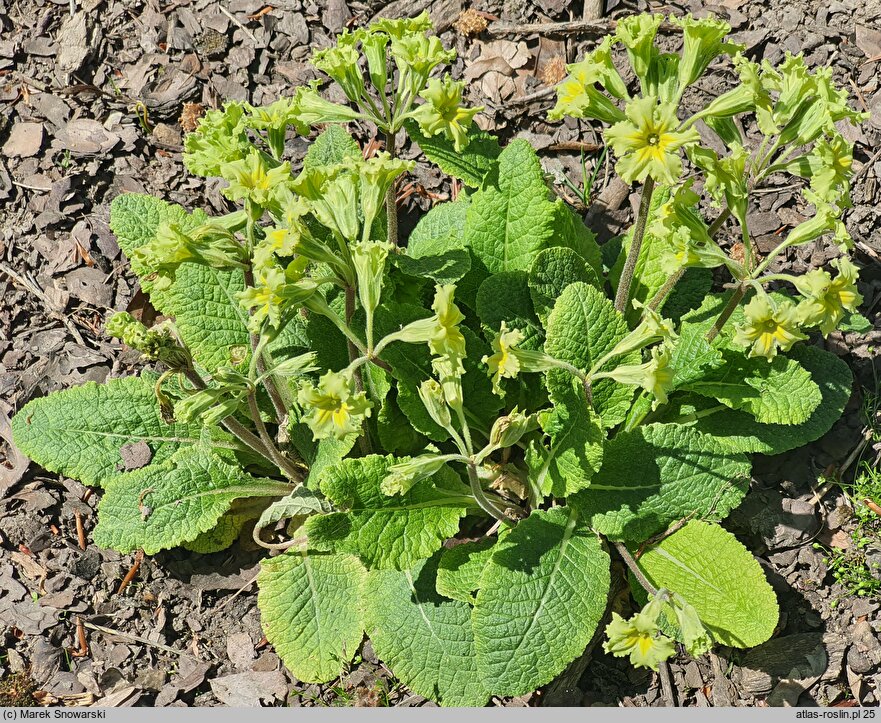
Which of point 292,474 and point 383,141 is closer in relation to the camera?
point 292,474

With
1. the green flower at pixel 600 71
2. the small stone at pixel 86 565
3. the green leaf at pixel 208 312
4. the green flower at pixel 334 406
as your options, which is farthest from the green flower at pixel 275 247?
the small stone at pixel 86 565

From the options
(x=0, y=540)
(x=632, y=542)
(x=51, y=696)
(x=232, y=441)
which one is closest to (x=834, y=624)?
(x=632, y=542)

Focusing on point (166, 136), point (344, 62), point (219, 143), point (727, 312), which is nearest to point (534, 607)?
point (727, 312)

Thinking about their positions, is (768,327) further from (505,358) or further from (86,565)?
(86,565)

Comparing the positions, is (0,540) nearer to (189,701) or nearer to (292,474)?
(189,701)

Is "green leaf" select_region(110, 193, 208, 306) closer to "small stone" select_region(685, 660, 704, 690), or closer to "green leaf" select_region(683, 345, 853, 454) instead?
"green leaf" select_region(683, 345, 853, 454)

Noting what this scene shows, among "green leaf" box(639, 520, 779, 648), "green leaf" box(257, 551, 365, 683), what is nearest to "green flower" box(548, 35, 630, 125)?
"green leaf" box(639, 520, 779, 648)
